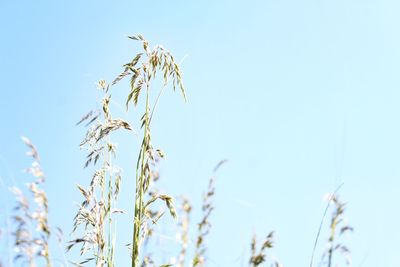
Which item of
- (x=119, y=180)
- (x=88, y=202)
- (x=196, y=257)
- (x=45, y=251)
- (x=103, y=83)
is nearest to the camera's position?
(x=45, y=251)

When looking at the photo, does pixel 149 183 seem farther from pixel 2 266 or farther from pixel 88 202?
pixel 2 266

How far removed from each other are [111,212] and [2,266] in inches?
32.3

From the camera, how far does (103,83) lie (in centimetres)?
417

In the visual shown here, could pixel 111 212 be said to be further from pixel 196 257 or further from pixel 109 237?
pixel 196 257

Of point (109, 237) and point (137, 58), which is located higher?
point (137, 58)

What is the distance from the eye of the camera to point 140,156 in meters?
3.66

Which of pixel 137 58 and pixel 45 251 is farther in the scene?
pixel 137 58

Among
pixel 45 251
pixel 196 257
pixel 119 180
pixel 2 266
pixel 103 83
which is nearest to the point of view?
pixel 45 251

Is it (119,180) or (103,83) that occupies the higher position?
(103,83)

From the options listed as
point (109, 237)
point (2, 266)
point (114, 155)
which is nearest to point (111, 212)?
point (109, 237)

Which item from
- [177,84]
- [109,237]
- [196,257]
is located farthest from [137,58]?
[196,257]

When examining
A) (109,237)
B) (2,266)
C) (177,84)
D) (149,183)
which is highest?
(177,84)

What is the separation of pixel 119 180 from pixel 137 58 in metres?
0.73

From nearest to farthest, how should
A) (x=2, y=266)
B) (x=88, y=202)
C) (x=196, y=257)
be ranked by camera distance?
(x=2, y=266), (x=196, y=257), (x=88, y=202)
